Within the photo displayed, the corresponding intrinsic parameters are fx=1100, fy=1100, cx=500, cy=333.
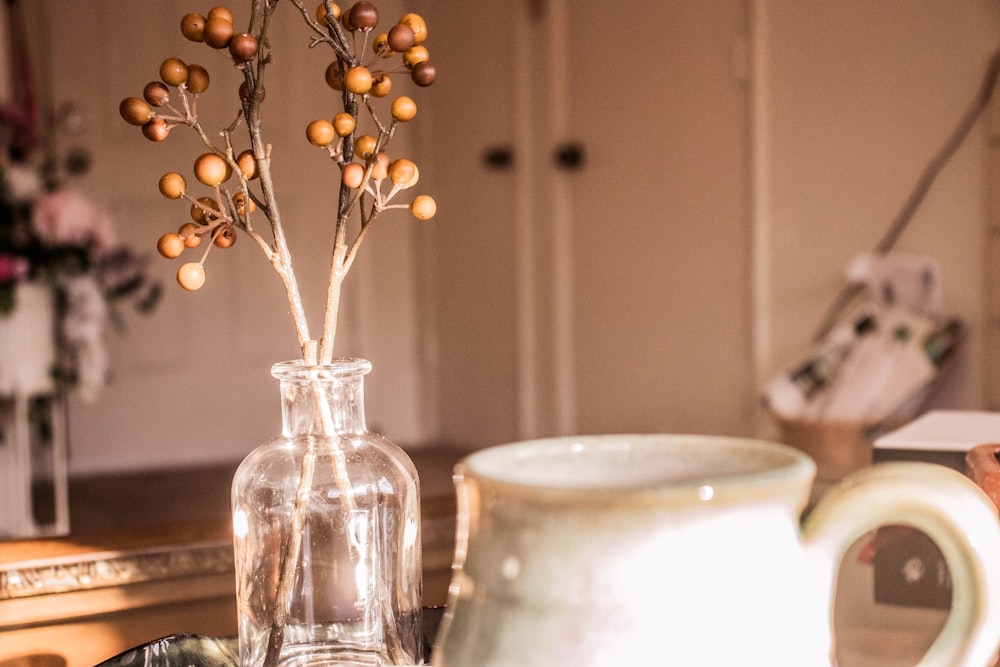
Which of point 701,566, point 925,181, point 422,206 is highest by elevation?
point 925,181

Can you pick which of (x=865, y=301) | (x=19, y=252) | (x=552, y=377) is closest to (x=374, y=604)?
(x=865, y=301)

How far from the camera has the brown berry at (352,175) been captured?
0.46 metres

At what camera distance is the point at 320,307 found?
3.83 meters

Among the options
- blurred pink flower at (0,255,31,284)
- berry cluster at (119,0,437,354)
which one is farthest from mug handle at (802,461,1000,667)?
blurred pink flower at (0,255,31,284)

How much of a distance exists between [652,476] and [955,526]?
105 millimetres

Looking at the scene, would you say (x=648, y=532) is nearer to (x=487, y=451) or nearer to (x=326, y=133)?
(x=487, y=451)

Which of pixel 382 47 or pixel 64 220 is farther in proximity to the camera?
pixel 64 220

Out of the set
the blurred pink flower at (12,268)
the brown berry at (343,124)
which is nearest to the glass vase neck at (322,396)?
the brown berry at (343,124)

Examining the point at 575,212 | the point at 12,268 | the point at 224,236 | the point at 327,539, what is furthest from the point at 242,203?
the point at 575,212

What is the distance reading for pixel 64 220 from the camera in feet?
8.50

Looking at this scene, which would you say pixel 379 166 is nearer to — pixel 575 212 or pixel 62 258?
pixel 62 258

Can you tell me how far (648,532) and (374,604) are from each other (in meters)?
0.29

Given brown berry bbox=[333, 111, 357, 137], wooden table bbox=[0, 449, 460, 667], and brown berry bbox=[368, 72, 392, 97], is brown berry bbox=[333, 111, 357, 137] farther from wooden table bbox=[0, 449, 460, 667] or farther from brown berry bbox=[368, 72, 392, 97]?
wooden table bbox=[0, 449, 460, 667]

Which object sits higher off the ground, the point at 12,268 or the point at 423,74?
the point at 423,74
